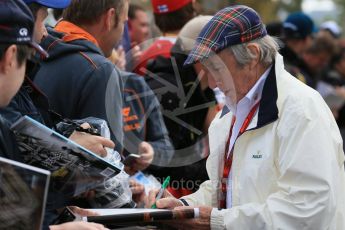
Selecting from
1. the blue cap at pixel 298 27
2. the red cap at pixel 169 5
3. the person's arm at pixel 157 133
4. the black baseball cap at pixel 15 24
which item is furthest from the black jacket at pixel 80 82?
the blue cap at pixel 298 27

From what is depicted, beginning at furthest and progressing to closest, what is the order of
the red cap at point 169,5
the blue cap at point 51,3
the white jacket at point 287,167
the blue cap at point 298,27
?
the blue cap at point 298,27
the red cap at point 169,5
the blue cap at point 51,3
the white jacket at point 287,167

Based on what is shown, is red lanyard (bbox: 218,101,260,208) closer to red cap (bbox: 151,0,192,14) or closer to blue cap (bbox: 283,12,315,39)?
red cap (bbox: 151,0,192,14)

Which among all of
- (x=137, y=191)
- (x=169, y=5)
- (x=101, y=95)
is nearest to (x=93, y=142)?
(x=101, y=95)

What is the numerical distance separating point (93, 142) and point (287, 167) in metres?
0.90

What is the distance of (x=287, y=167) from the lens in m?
3.07

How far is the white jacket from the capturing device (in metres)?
3.04

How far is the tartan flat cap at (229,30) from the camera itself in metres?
3.31

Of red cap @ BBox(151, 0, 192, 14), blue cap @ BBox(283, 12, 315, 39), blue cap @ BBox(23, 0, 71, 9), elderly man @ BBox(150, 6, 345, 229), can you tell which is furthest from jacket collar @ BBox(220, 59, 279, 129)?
blue cap @ BBox(283, 12, 315, 39)

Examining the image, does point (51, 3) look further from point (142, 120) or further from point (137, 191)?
point (142, 120)

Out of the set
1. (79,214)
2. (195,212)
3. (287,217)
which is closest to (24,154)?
(79,214)

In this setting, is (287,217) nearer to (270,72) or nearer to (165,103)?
(270,72)

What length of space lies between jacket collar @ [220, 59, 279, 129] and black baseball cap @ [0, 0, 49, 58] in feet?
3.83

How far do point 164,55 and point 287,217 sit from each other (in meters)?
2.56

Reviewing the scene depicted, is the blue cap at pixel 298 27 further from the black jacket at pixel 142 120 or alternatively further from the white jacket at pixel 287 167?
the white jacket at pixel 287 167
